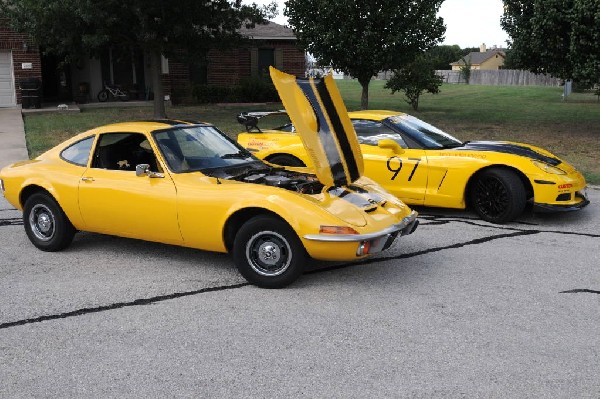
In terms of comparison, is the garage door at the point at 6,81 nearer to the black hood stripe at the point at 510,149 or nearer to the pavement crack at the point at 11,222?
the pavement crack at the point at 11,222

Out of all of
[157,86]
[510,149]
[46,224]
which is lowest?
[46,224]

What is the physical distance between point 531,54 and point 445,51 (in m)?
91.2

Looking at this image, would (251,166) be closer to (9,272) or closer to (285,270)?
(285,270)

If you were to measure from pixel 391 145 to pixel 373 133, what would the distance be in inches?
23.0

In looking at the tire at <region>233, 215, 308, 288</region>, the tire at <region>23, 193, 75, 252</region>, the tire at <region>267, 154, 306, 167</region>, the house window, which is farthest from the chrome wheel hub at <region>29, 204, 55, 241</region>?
the house window

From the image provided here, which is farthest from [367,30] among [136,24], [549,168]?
[549,168]

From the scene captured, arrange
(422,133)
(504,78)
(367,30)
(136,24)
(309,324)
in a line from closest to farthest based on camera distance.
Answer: (309,324)
(422,133)
(136,24)
(367,30)
(504,78)

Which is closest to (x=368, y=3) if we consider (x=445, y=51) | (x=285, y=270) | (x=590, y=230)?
(x=590, y=230)

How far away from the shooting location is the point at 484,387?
12.2ft

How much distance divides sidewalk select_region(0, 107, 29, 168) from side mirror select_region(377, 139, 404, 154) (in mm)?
8426

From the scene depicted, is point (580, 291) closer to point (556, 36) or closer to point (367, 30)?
point (556, 36)

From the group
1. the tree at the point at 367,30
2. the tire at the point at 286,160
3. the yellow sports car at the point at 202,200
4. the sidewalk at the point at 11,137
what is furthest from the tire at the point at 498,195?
the tree at the point at 367,30

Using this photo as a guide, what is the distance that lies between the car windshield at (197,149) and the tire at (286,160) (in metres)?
2.05

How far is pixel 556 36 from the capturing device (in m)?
16.2
